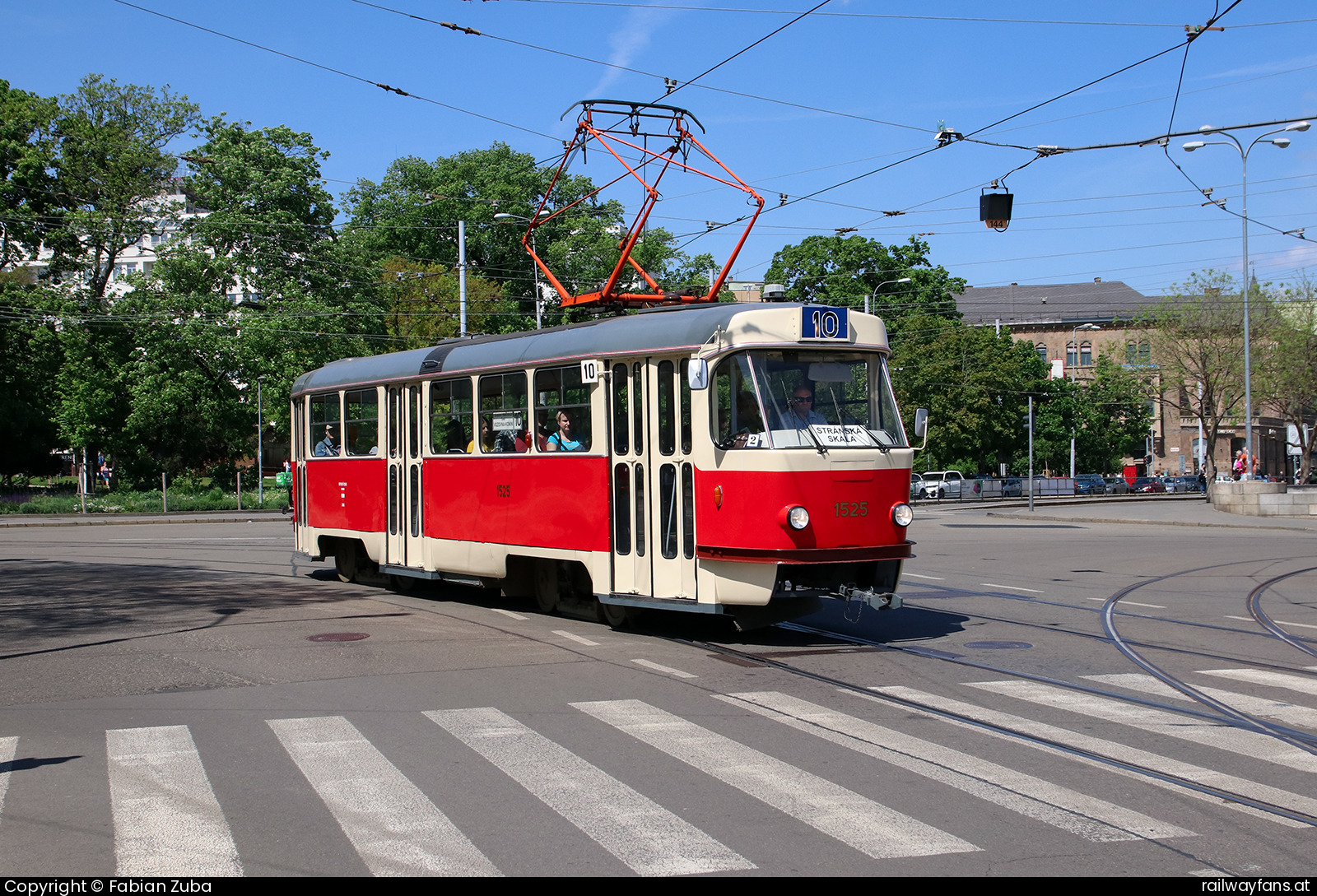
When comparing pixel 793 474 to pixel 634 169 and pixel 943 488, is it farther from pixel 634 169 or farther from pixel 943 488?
pixel 943 488

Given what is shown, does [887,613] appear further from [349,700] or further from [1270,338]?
[1270,338]

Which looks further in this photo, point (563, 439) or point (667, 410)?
point (563, 439)

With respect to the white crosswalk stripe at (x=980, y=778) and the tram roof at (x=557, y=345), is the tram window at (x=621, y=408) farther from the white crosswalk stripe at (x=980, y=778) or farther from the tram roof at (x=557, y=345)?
the white crosswalk stripe at (x=980, y=778)

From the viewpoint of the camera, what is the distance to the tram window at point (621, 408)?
39.5 ft

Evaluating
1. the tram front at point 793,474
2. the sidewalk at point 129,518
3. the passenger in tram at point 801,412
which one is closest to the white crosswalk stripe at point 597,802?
the tram front at point 793,474

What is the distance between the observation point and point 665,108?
661 inches

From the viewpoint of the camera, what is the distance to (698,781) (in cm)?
640

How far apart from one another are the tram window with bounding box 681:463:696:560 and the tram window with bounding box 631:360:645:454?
647 mm

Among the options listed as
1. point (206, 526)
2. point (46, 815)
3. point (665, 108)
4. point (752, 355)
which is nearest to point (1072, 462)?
point (206, 526)

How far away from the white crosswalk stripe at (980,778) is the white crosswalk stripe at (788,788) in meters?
0.61

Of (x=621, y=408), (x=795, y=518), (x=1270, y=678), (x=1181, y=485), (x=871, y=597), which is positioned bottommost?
(x=1181, y=485)

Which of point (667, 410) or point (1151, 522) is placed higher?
point (667, 410)

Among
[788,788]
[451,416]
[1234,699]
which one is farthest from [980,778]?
[451,416]

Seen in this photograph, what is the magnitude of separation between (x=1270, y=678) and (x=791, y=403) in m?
4.56
